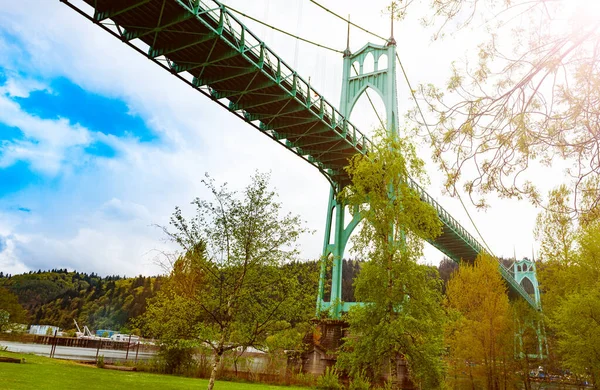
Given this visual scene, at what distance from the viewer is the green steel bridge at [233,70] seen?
14.5m

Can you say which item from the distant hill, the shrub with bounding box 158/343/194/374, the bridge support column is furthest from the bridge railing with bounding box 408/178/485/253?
the distant hill

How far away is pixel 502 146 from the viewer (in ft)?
15.6

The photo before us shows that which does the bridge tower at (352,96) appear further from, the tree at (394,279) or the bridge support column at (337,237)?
the tree at (394,279)

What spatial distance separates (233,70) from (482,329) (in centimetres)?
1801

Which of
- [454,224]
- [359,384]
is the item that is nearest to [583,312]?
[359,384]

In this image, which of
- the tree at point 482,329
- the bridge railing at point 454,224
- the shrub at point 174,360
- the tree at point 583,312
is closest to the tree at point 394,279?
the tree at point 583,312

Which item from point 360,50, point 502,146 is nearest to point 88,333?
point 360,50

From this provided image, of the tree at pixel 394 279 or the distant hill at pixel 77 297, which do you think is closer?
the tree at pixel 394 279

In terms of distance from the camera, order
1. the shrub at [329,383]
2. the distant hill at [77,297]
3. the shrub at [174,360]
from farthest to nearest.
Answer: the distant hill at [77,297]
the shrub at [174,360]
the shrub at [329,383]

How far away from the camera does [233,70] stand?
58.6 ft

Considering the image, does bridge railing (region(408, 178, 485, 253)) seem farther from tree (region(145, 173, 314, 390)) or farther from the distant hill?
the distant hill

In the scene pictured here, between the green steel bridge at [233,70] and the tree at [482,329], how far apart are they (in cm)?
713

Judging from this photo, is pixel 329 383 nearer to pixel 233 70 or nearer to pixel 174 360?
pixel 174 360

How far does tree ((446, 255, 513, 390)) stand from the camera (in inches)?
858
